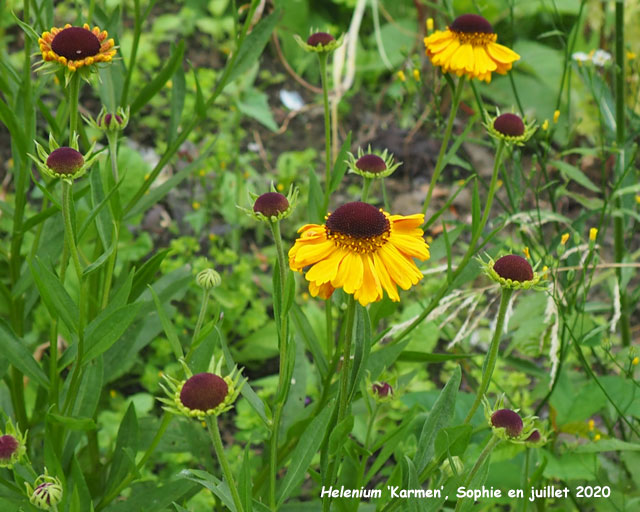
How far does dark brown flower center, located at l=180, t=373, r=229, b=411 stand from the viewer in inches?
29.6

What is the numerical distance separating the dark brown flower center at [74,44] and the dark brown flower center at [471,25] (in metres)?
0.62

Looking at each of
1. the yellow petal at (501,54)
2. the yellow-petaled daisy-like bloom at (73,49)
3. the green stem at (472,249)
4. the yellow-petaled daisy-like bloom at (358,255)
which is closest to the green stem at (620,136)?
the yellow petal at (501,54)

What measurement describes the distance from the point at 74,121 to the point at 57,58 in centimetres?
8

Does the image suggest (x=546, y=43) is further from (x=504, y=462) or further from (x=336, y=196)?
(x=504, y=462)

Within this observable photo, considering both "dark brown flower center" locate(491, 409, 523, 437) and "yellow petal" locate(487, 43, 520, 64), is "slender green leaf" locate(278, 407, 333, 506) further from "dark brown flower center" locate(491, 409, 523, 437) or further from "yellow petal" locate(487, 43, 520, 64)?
"yellow petal" locate(487, 43, 520, 64)

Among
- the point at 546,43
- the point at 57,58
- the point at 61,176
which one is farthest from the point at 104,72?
the point at 546,43

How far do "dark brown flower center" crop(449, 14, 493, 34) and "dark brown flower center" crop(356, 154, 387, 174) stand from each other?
34 cm

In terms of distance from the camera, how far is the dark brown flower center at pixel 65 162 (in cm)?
90

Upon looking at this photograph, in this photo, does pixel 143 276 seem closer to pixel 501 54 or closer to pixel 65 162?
pixel 65 162

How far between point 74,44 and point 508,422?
2.32 feet

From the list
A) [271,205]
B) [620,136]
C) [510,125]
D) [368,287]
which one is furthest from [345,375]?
[620,136]

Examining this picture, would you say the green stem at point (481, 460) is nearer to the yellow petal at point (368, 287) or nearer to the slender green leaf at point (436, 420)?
the slender green leaf at point (436, 420)

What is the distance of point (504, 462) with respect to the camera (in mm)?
1407

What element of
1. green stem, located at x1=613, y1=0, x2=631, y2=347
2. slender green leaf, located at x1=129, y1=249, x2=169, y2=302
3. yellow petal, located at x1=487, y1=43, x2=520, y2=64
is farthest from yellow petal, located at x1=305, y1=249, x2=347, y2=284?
green stem, located at x1=613, y1=0, x2=631, y2=347
